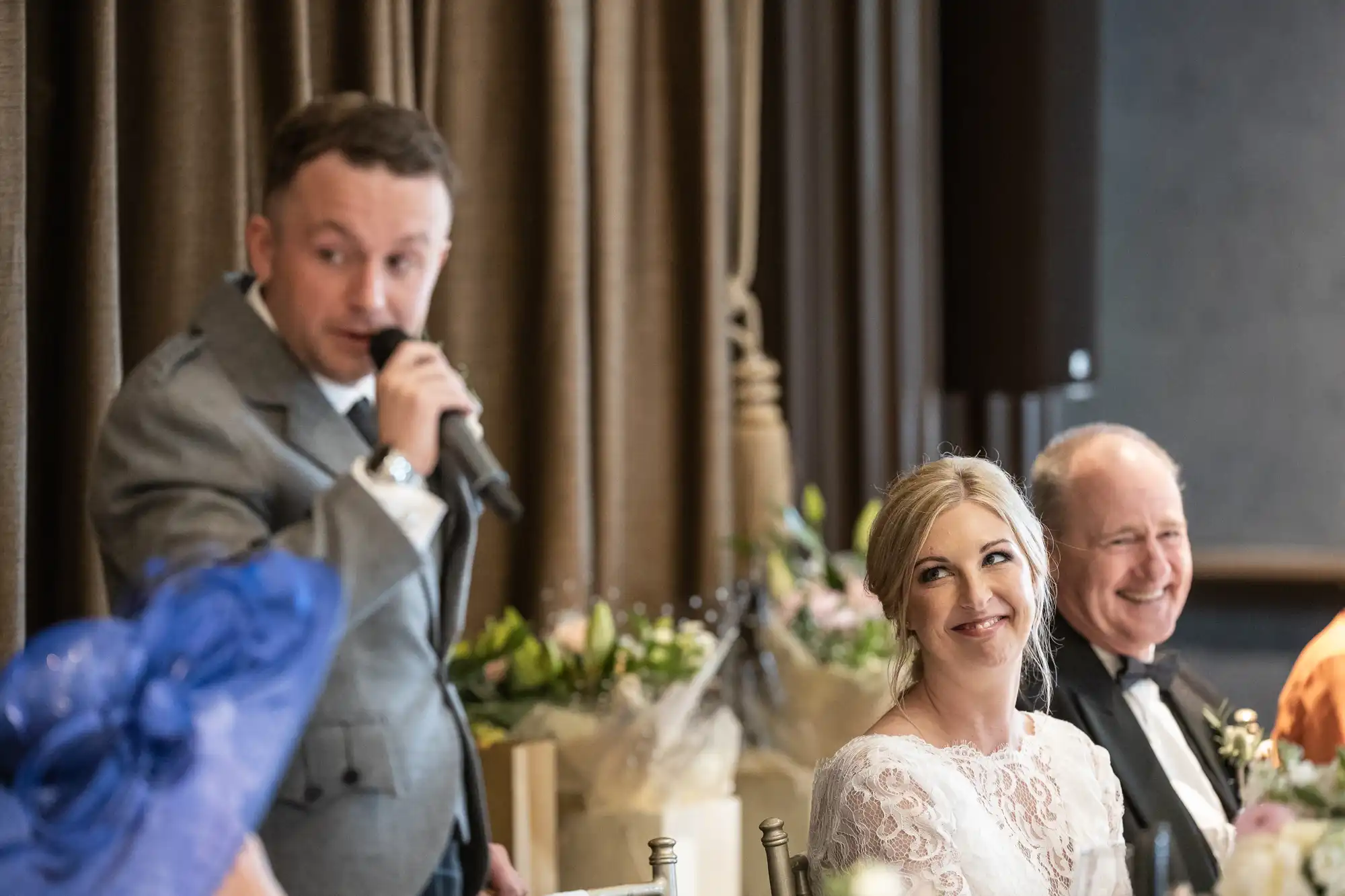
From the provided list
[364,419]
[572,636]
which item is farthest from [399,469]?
[572,636]

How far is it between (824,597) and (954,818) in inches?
58.7

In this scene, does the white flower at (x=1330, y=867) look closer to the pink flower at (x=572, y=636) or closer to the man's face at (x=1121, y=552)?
the man's face at (x=1121, y=552)

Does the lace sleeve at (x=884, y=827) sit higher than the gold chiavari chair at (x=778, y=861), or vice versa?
the lace sleeve at (x=884, y=827)

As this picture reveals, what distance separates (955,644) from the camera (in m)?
1.70

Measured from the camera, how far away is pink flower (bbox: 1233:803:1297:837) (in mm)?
1335

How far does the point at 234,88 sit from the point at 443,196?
0.85m

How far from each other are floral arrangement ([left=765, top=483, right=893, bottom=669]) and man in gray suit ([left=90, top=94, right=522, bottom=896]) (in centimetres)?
114

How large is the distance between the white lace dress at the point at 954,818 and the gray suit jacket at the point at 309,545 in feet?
1.39

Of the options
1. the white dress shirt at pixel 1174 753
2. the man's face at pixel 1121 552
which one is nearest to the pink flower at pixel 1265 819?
the white dress shirt at pixel 1174 753

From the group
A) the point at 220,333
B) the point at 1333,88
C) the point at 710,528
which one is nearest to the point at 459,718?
the point at 220,333

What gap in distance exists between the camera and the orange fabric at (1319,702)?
2.02m

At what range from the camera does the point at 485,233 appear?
329cm

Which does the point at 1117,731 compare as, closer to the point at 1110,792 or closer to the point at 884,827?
the point at 1110,792

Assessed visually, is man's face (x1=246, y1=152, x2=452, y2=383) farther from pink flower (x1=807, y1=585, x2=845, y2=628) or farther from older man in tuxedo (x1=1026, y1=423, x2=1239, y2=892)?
pink flower (x1=807, y1=585, x2=845, y2=628)
